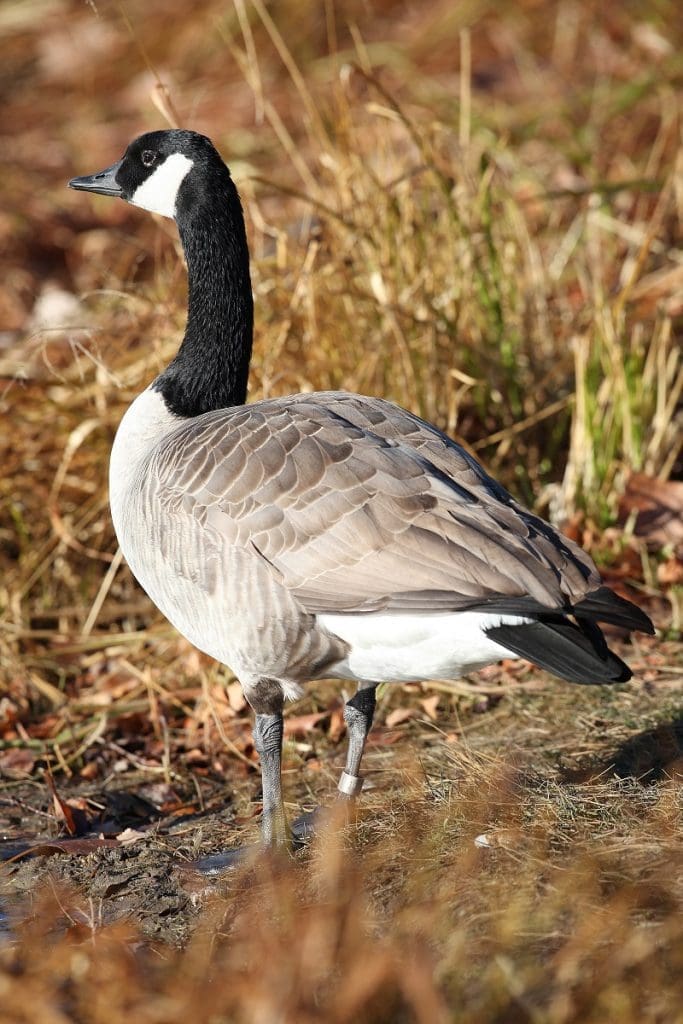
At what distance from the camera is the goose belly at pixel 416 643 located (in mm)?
2990

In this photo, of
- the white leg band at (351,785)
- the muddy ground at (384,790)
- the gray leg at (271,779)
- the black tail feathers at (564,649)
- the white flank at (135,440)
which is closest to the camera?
the black tail feathers at (564,649)

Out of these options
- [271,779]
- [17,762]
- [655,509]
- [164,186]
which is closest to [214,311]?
[164,186]

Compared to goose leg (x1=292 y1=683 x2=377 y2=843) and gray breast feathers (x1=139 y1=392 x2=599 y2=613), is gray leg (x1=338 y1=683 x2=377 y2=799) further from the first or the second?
gray breast feathers (x1=139 y1=392 x2=599 y2=613)

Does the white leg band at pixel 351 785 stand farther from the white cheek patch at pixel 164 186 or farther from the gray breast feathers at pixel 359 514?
the white cheek patch at pixel 164 186

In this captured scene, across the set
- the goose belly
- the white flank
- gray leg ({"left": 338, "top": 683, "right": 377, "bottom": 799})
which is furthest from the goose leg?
the white flank

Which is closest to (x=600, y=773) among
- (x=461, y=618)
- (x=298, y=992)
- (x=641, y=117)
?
(x=461, y=618)

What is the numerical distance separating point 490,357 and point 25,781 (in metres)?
2.43

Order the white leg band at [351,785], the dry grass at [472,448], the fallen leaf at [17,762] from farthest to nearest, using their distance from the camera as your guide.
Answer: the fallen leaf at [17,762] → the white leg band at [351,785] → the dry grass at [472,448]

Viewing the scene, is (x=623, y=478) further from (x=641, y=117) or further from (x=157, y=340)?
(x=641, y=117)

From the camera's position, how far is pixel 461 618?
9.81ft

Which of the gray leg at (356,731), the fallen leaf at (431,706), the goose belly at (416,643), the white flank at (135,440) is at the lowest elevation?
the fallen leaf at (431,706)

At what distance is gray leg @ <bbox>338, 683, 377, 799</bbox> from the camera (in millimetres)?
3635

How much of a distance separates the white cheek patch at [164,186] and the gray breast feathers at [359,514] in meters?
0.96

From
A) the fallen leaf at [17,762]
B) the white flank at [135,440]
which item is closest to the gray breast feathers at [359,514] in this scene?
the white flank at [135,440]
